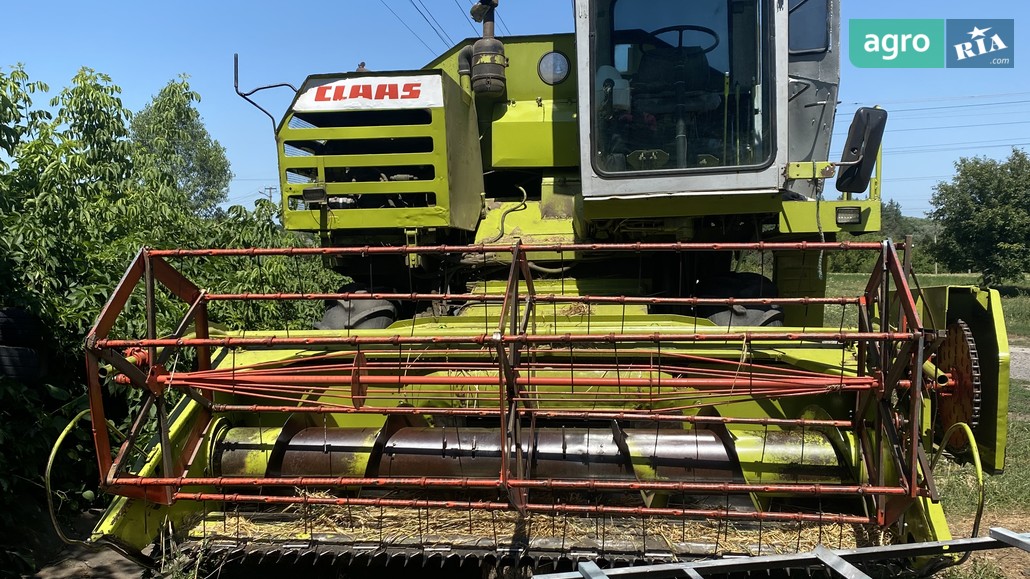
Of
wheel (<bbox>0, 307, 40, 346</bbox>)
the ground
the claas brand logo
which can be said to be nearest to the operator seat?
the claas brand logo

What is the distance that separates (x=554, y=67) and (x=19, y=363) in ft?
12.5

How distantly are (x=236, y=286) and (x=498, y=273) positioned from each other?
222 cm

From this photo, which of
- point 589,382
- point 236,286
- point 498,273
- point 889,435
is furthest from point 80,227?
point 889,435

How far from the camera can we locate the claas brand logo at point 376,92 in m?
4.30

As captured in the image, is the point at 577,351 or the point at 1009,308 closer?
the point at 577,351

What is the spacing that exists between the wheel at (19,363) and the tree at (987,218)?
28.3 meters

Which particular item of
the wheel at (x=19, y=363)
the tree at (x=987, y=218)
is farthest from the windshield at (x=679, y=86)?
the tree at (x=987, y=218)

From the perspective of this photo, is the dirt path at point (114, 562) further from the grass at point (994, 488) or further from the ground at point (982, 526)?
the grass at point (994, 488)

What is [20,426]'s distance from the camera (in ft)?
12.7

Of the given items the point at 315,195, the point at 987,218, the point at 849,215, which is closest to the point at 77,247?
the point at 315,195

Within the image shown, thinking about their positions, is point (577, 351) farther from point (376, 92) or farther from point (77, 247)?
point (77, 247)

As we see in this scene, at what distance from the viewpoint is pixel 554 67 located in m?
5.17

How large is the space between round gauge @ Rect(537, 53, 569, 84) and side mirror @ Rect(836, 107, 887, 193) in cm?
201

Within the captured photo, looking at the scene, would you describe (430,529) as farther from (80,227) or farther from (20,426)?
(80,227)
